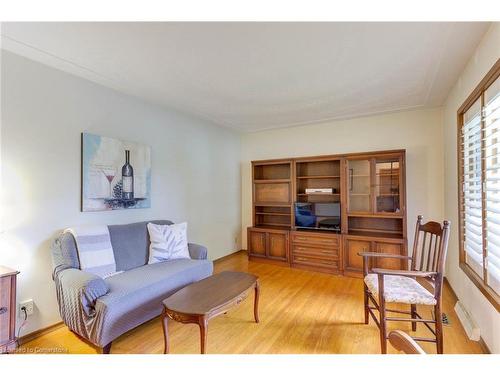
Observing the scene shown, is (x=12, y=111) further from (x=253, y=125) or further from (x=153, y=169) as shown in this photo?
(x=253, y=125)

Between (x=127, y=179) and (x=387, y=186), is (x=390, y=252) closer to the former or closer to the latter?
(x=387, y=186)

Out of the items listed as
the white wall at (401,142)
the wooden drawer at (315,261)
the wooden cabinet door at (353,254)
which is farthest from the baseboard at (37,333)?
the white wall at (401,142)

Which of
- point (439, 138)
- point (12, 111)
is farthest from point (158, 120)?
point (439, 138)

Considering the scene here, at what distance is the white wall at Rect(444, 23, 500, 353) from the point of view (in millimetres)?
1689

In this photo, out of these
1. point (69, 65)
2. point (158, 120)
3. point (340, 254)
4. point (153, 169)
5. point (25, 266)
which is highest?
point (69, 65)

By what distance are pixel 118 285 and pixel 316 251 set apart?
8.96 feet

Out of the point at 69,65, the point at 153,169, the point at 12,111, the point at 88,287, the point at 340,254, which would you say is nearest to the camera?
the point at 88,287

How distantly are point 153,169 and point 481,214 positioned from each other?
3.45 meters

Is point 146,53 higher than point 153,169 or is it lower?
higher

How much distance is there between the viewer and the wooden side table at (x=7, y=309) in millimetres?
1678

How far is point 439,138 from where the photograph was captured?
11.1 feet

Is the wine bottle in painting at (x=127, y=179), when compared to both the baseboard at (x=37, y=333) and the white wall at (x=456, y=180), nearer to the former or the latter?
the baseboard at (x=37, y=333)

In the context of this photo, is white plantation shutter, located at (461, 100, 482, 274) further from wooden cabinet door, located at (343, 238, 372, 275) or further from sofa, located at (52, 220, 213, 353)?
sofa, located at (52, 220, 213, 353)

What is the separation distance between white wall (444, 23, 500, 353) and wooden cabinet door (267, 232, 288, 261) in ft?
7.04
